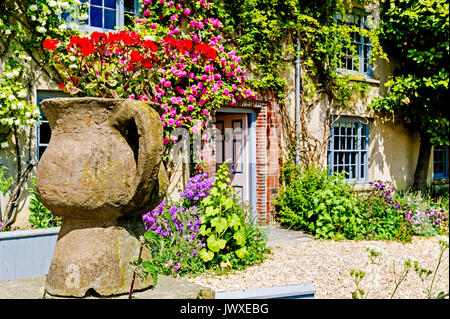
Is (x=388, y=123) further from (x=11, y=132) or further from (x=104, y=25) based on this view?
(x=11, y=132)

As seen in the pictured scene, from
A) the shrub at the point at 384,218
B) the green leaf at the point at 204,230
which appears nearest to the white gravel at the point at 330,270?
the shrub at the point at 384,218

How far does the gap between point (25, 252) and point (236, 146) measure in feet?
15.7

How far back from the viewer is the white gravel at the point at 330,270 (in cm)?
473

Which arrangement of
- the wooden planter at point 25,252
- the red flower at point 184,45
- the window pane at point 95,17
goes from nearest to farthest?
1. the wooden planter at point 25,252
2. the red flower at point 184,45
3. the window pane at point 95,17

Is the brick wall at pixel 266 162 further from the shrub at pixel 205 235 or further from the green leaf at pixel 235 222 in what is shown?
the green leaf at pixel 235 222

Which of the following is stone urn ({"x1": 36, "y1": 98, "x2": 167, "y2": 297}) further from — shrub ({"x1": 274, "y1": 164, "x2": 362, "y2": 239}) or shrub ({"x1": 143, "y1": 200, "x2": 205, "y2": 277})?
shrub ({"x1": 274, "y1": 164, "x2": 362, "y2": 239})

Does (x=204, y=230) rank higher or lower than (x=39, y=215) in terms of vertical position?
lower

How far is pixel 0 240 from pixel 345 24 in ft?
27.2

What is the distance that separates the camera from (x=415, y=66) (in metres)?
10.6

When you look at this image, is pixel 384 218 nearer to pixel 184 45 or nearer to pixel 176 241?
pixel 176 241

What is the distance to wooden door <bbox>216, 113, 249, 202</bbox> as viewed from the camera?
27.8 ft

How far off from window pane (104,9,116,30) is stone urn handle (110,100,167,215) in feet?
15.7

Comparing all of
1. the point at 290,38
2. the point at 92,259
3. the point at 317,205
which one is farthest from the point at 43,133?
the point at 290,38

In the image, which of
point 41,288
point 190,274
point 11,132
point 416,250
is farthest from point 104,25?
point 416,250
